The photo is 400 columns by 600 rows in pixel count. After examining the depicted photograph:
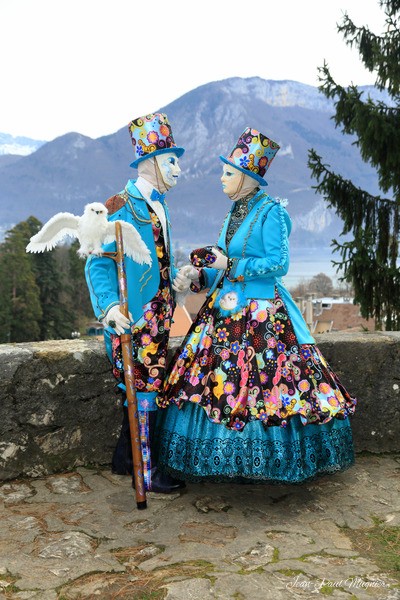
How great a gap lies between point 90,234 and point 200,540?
1643 mm

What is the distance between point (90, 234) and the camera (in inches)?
137

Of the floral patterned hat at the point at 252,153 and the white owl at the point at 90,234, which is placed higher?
the floral patterned hat at the point at 252,153

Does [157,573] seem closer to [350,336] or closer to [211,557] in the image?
[211,557]

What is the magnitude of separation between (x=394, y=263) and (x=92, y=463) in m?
7.88

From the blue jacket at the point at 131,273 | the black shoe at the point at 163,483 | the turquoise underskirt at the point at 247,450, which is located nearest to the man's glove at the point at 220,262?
the blue jacket at the point at 131,273

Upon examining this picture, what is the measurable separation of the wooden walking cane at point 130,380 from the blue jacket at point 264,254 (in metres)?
0.62

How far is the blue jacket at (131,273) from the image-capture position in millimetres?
3588

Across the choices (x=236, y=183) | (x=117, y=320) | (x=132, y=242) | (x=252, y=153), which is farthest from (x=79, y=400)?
(x=252, y=153)

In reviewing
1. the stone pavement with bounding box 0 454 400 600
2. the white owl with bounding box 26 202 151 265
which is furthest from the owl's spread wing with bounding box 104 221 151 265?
the stone pavement with bounding box 0 454 400 600

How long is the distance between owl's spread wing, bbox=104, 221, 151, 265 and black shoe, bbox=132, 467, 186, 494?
121 cm

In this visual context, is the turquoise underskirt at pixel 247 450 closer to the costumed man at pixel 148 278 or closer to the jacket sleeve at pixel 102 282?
the costumed man at pixel 148 278

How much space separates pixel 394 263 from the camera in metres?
10.9

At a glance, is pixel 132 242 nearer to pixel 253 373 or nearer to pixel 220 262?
pixel 220 262

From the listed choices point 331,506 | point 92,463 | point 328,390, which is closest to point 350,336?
point 328,390
